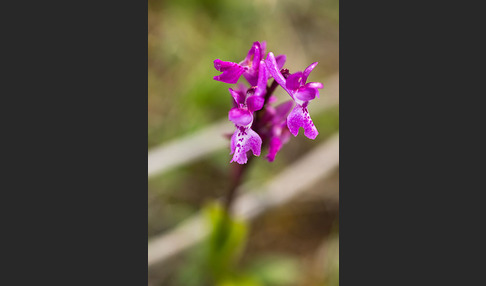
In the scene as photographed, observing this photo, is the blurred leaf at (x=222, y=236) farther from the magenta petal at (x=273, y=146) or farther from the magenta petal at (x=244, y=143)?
the magenta petal at (x=244, y=143)

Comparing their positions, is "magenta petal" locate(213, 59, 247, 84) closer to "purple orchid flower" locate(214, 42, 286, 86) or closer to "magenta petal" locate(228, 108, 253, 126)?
"purple orchid flower" locate(214, 42, 286, 86)

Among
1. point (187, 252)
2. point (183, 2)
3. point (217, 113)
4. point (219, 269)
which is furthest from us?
point (183, 2)

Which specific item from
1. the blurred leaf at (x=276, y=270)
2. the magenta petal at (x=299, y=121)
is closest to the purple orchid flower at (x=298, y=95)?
the magenta petal at (x=299, y=121)

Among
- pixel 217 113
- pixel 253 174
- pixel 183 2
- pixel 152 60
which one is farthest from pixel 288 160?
pixel 183 2

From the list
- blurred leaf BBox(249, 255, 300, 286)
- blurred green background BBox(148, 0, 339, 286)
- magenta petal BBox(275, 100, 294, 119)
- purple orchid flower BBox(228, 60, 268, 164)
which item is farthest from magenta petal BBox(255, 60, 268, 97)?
blurred leaf BBox(249, 255, 300, 286)

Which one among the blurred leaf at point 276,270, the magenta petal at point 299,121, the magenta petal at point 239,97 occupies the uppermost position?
the magenta petal at point 239,97

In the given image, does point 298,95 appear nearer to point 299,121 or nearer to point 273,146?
point 299,121

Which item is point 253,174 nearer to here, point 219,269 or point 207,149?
point 207,149

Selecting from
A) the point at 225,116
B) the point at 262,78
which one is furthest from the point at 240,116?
the point at 225,116
